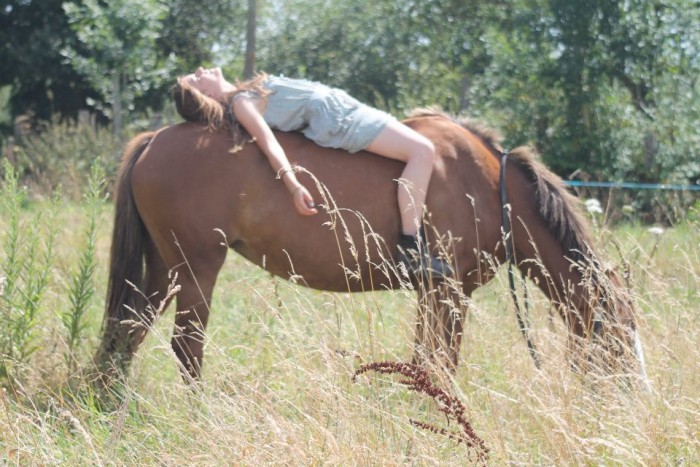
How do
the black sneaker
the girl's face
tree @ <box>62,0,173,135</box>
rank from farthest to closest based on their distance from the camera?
tree @ <box>62,0,173,135</box> < the girl's face < the black sneaker

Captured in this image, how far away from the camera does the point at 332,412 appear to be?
2.93 meters

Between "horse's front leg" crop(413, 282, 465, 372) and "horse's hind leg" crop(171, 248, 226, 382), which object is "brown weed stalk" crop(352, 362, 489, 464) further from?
"horse's hind leg" crop(171, 248, 226, 382)

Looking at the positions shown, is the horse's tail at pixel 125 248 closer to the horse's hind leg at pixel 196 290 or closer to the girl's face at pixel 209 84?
the horse's hind leg at pixel 196 290

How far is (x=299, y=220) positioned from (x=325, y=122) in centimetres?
52

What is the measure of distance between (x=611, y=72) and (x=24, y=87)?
16.4 meters

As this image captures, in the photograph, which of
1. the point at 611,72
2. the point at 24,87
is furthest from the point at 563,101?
the point at 24,87

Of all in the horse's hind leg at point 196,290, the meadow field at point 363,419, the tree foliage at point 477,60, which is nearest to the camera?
the meadow field at point 363,419

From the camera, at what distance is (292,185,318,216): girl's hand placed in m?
4.24

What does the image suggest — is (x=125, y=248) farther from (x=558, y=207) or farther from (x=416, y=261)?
(x=558, y=207)

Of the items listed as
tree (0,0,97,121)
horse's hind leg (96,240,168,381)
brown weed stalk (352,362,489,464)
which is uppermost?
brown weed stalk (352,362,489,464)

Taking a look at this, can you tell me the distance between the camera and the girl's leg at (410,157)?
4.50 metres

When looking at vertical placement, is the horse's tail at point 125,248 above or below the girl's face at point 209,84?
below

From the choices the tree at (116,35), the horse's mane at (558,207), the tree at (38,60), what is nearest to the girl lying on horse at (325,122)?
the horse's mane at (558,207)

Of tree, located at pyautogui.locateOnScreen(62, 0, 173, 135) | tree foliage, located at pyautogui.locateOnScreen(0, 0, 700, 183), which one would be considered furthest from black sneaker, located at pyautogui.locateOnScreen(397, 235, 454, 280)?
tree, located at pyautogui.locateOnScreen(62, 0, 173, 135)
